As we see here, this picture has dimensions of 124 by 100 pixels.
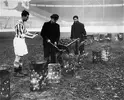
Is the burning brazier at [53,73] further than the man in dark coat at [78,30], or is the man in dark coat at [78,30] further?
the man in dark coat at [78,30]

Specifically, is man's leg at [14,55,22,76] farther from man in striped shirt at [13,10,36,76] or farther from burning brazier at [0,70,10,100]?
burning brazier at [0,70,10,100]

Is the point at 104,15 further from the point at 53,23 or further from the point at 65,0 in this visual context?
the point at 53,23

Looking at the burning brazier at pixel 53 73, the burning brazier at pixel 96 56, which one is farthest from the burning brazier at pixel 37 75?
the burning brazier at pixel 96 56

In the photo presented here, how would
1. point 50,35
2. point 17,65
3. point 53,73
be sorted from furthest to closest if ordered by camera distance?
point 50,35
point 17,65
point 53,73

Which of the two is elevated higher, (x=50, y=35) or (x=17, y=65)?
(x=50, y=35)

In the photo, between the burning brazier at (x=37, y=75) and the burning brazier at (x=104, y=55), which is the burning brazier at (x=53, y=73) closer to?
the burning brazier at (x=37, y=75)

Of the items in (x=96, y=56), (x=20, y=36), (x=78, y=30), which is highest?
(x=78, y=30)

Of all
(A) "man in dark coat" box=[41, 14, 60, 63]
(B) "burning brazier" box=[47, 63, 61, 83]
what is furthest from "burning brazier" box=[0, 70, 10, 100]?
(A) "man in dark coat" box=[41, 14, 60, 63]

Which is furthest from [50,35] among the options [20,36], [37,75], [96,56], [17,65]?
[96,56]

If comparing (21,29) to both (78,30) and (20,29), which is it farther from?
(78,30)

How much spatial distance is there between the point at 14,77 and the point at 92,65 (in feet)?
11.0

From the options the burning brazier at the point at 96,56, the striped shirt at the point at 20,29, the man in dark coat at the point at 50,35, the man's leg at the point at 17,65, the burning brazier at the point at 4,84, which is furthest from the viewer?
the burning brazier at the point at 96,56

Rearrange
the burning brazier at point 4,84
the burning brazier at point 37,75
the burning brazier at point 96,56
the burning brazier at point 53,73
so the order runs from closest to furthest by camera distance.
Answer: the burning brazier at point 4,84 < the burning brazier at point 37,75 < the burning brazier at point 53,73 < the burning brazier at point 96,56

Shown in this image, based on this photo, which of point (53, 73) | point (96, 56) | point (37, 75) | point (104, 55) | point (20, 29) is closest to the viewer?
point (37, 75)
